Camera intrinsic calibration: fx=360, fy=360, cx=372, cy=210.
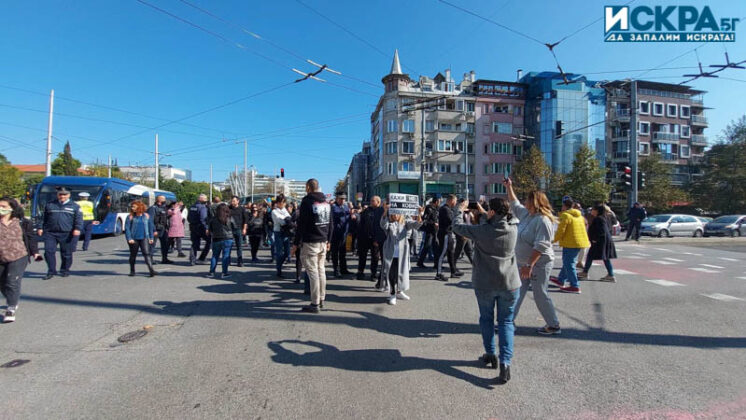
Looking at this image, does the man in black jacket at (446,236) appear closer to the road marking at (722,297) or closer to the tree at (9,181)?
the road marking at (722,297)

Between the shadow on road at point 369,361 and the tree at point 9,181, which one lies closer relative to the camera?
the shadow on road at point 369,361

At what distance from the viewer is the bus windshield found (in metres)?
16.3

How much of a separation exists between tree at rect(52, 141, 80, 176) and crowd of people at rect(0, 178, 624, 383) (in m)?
62.1

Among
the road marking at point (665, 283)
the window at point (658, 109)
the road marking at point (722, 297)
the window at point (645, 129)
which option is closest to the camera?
the road marking at point (722, 297)

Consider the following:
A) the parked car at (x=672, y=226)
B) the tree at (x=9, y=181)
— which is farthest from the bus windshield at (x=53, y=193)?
the tree at (x=9, y=181)

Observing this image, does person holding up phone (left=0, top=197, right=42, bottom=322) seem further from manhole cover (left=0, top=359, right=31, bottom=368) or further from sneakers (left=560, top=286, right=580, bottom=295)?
sneakers (left=560, top=286, right=580, bottom=295)

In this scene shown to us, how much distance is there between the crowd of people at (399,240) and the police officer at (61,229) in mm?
19

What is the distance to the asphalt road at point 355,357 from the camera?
2965mm

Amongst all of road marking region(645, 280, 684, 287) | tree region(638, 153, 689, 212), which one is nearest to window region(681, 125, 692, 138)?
tree region(638, 153, 689, 212)

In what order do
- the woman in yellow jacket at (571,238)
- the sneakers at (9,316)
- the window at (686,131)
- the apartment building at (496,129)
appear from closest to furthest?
the sneakers at (9,316)
the woman in yellow jacket at (571,238)
the apartment building at (496,129)
the window at (686,131)

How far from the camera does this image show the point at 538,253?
434 cm

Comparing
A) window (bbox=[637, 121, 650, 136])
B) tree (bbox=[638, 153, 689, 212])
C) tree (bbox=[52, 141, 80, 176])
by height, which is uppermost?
window (bbox=[637, 121, 650, 136])

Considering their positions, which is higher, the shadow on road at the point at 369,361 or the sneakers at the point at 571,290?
the sneakers at the point at 571,290

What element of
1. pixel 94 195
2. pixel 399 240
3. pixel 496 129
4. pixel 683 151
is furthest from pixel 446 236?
pixel 683 151
